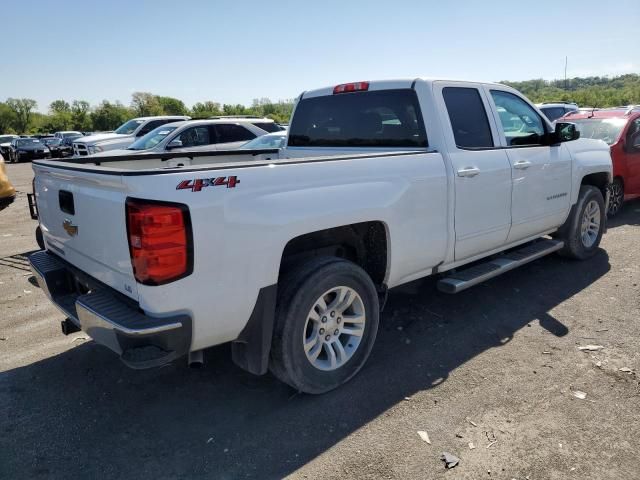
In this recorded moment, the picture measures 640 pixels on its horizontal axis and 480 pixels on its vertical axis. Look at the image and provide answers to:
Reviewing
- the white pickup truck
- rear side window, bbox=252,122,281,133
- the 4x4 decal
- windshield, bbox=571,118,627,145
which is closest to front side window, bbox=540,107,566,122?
windshield, bbox=571,118,627,145

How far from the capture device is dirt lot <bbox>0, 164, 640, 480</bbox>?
2.66 metres

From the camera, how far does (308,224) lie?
2.94 m

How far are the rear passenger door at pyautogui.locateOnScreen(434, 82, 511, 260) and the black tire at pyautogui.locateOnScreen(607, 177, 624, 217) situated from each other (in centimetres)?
474

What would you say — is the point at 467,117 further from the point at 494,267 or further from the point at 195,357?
the point at 195,357

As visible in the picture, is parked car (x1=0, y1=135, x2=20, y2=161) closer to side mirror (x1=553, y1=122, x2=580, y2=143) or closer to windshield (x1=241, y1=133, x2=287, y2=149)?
windshield (x1=241, y1=133, x2=287, y2=149)

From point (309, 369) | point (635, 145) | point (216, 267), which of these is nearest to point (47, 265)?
point (216, 267)

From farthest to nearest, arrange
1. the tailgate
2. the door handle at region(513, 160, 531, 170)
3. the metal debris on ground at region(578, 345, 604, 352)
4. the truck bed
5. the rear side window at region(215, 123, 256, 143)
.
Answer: the rear side window at region(215, 123, 256, 143) < the door handle at region(513, 160, 531, 170) < the metal debris on ground at region(578, 345, 604, 352) < the truck bed < the tailgate

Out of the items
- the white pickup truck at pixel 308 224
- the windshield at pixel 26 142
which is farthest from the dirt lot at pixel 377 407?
the windshield at pixel 26 142

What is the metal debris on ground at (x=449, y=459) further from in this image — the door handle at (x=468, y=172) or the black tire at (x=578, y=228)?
the black tire at (x=578, y=228)

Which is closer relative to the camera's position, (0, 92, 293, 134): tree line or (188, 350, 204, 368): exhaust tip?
(188, 350, 204, 368): exhaust tip

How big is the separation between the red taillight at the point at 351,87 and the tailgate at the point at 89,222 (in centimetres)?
247

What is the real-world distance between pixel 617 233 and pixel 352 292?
18.7ft

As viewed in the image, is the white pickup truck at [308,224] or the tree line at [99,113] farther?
the tree line at [99,113]

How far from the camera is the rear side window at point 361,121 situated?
4051 mm
